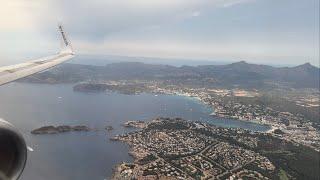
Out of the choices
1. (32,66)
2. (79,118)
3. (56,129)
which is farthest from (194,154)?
(79,118)

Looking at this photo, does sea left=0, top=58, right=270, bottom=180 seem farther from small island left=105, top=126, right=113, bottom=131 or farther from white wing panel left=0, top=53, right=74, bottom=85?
white wing panel left=0, top=53, right=74, bottom=85

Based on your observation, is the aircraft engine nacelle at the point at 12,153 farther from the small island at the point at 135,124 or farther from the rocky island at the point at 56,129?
the small island at the point at 135,124

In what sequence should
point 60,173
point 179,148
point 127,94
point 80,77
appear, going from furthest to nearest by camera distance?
point 80,77
point 127,94
point 179,148
point 60,173

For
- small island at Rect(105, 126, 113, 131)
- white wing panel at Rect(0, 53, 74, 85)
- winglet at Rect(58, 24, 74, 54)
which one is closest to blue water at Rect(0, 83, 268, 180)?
small island at Rect(105, 126, 113, 131)

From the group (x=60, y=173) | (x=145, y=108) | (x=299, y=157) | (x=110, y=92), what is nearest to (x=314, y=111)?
(x=145, y=108)

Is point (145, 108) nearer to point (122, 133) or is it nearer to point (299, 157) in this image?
point (122, 133)

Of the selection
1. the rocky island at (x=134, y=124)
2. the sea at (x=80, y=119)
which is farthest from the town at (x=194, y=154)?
the sea at (x=80, y=119)

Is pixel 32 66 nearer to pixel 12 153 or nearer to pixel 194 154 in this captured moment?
pixel 12 153
